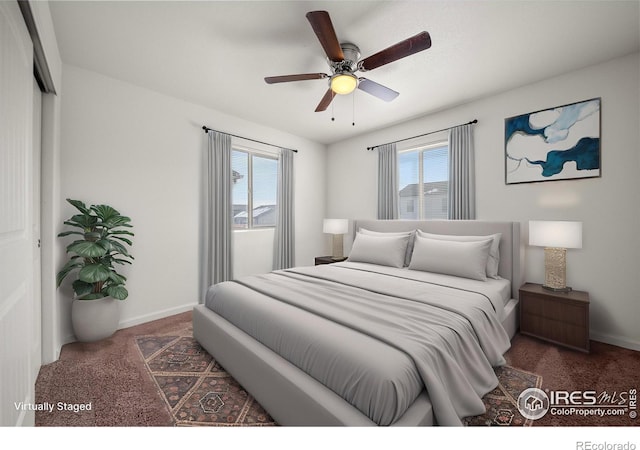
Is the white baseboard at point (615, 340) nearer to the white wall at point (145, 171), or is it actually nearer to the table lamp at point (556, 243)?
the table lamp at point (556, 243)

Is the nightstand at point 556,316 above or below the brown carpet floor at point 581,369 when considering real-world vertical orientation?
above

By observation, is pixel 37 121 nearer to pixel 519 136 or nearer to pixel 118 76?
pixel 118 76

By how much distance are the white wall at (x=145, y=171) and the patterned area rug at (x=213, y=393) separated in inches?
37.6

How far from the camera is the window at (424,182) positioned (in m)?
3.70

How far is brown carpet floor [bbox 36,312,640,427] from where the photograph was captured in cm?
154

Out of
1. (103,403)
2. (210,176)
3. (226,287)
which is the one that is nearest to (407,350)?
(226,287)

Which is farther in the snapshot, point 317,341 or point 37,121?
point 37,121

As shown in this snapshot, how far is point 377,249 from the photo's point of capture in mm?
3340

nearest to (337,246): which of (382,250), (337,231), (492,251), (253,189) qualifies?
(337,231)

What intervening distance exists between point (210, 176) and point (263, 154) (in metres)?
1.03

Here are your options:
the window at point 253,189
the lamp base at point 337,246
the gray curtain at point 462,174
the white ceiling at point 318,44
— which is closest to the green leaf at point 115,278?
the window at point 253,189

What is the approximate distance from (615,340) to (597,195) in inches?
53.3

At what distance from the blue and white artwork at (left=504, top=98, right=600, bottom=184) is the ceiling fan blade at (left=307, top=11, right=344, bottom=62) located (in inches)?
90.3

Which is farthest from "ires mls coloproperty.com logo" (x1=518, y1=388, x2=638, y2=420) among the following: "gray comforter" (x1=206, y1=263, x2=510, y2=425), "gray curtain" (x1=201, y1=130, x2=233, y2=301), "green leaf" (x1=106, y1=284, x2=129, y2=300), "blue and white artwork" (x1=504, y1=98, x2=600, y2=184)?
"gray curtain" (x1=201, y1=130, x2=233, y2=301)
